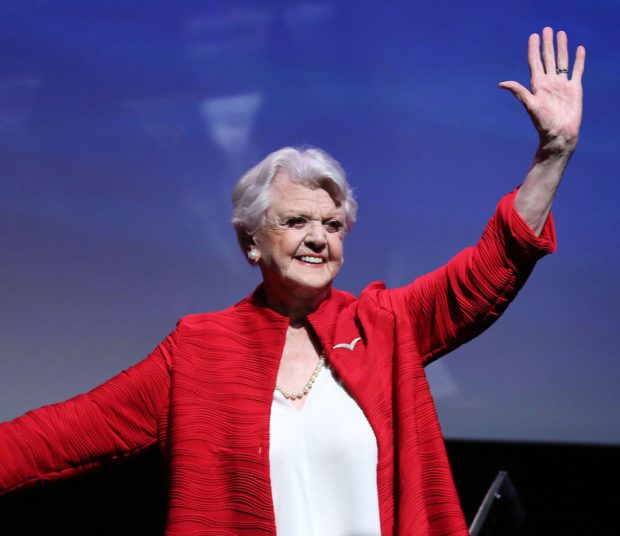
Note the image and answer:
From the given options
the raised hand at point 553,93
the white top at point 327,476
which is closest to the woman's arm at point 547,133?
the raised hand at point 553,93

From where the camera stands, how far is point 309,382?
164 centimetres

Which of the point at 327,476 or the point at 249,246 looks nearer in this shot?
the point at 327,476

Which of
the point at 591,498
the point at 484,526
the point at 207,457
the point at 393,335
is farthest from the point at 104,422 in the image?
the point at 591,498

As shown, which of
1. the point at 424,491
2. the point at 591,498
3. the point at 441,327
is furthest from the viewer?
the point at 591,498

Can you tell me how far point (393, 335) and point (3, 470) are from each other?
30.3 inches

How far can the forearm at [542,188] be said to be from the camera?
1.50 meters

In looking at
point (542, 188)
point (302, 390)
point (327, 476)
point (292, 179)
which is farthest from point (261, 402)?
point (542, 188)

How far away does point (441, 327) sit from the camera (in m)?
1.61

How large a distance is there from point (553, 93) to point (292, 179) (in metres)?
0.53

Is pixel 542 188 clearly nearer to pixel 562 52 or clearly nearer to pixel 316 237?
pixel 562 52

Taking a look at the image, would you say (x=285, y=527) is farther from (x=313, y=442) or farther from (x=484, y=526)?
(x=484, y=526)

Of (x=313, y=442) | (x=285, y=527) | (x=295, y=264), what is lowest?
(x=285, y=527)

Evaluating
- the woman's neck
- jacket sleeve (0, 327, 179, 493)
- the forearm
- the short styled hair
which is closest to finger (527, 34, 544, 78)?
the forearm

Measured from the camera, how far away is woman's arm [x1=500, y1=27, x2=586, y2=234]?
150 cm
